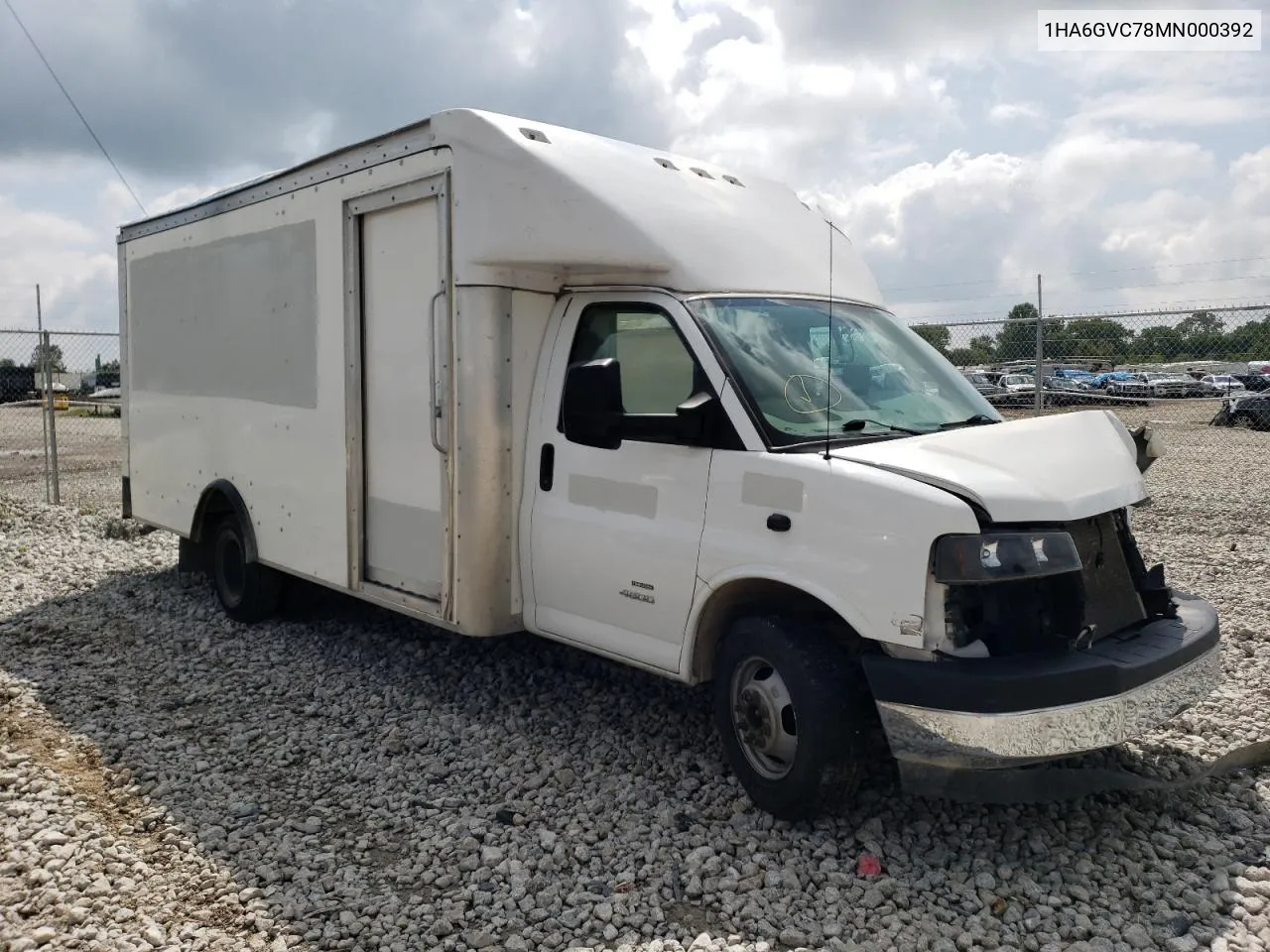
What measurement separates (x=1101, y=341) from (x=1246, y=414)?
8.17m

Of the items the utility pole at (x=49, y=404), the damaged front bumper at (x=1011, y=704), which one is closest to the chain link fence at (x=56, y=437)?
the utility pole at (x=49, y=404)

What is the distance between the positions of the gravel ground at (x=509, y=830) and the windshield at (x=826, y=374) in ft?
5.25

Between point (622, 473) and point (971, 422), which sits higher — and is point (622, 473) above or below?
below

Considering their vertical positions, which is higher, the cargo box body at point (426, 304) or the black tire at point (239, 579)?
the cargo box body at point (426, 304)

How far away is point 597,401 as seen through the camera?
4.38 meters

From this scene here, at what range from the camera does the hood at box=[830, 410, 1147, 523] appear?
365 cm

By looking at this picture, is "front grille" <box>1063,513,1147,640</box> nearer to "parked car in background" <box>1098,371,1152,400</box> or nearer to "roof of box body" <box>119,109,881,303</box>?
"roof of box body" <box>119,109,881,303</box>

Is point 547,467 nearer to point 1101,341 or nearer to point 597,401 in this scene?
point 597,401

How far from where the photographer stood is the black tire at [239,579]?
7.14 meters

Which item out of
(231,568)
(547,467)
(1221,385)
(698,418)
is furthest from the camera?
(1221,385)

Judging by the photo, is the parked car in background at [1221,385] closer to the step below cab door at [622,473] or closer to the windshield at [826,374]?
the windshield at [826,374]

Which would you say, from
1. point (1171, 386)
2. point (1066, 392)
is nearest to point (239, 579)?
point (1066, 392)

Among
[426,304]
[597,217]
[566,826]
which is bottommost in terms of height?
[566,826]

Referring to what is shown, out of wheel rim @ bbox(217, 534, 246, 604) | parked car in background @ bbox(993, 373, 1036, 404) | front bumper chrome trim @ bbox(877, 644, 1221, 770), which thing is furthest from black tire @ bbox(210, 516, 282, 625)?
parked car in background @ bbox(993, 373, 1036, 404)
